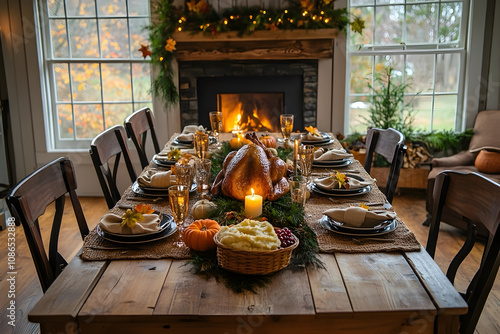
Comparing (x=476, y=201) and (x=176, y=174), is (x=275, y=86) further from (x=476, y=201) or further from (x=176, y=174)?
(x=476, y=201)

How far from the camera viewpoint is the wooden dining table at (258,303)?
48.6 inches

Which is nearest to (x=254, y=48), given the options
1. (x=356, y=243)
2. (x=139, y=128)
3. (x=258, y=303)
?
(x=139, y=128)

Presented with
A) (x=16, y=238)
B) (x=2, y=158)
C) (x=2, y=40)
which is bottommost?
(x=16, y=238)

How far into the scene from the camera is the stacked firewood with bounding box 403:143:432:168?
176 inches

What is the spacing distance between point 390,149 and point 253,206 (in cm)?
113

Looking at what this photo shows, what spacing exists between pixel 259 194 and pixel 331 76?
2.83 m

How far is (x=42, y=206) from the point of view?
170cm

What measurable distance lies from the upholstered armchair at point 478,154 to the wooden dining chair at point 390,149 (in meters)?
1.12

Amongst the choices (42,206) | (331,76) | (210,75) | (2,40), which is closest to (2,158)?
(2,40)

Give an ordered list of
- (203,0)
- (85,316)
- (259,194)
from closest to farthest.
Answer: (85,316)
(259,194)
(203,0)

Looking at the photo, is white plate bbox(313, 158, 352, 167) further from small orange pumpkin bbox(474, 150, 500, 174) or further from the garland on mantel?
the garland on mantel

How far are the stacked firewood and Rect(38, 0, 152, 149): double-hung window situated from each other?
2.24m

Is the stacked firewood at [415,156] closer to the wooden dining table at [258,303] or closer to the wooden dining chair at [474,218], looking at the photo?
the wooden dining chair at [474,218]

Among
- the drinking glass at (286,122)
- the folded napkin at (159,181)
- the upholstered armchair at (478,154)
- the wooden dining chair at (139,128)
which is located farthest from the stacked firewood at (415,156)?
the folded napkin at (159,181)
